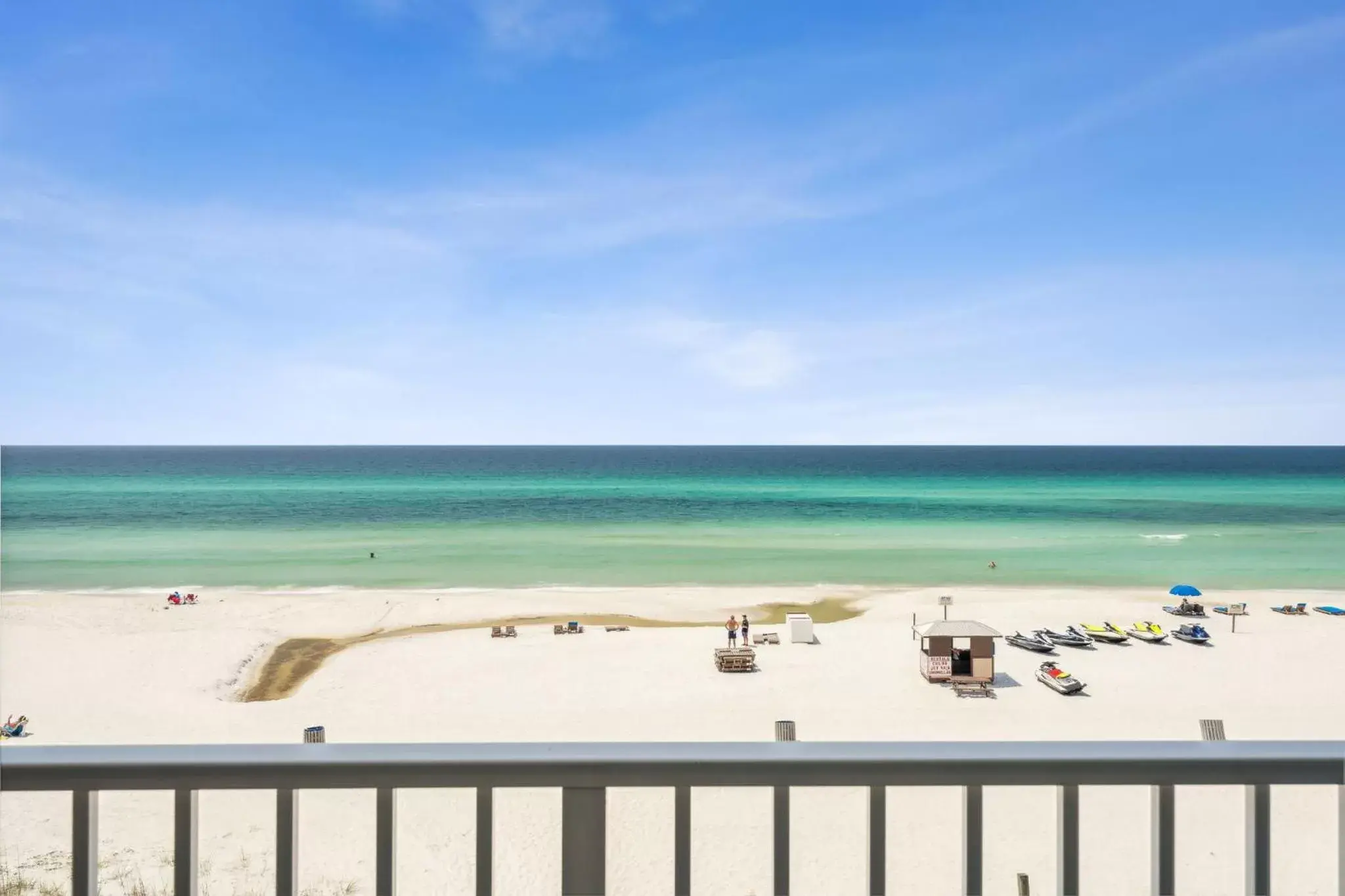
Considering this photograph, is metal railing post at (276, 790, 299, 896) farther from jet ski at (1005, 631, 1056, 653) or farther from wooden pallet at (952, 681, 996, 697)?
jet ski at (1005, 631, 1056, 653)

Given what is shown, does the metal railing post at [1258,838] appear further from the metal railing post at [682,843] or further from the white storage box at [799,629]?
the white storage box at [799,629]

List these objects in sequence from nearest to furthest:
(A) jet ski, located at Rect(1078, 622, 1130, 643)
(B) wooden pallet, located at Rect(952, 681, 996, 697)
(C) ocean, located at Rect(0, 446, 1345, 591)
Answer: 1. (B) wooden pallet, located at Rect(952, 681, 996, 697)
2. (A) jet ski, located at Rect(1078, 622, 1130, 643)
3. (C) ocean, located at Rect(0, 446, 1345, 591)

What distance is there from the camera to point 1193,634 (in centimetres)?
1647

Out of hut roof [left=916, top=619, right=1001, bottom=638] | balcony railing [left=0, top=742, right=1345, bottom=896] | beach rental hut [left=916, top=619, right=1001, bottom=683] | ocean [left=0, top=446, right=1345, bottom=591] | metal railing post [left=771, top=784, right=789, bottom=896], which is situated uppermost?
balcony railing [left=0, top=742, right=1345, bottom=896]

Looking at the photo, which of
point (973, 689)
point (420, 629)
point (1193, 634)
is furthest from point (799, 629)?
point (420, 629)

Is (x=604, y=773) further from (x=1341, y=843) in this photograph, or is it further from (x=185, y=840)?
(x=1341, y=843)

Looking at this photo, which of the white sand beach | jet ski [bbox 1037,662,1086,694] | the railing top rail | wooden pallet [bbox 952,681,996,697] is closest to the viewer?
the railing top rail

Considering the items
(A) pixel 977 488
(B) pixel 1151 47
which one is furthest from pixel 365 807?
(A) pixel 977 488

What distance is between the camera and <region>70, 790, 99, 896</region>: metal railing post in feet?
4.75

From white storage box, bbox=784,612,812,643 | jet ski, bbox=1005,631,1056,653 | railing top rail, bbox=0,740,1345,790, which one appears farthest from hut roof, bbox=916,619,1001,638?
railing top rail, bbox=0,740,1345,790

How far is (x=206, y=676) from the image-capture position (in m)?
14.6

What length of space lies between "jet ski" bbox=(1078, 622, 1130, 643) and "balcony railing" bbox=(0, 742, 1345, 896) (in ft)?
56.9

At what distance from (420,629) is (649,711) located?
975 cm

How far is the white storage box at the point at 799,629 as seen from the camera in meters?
16.7
